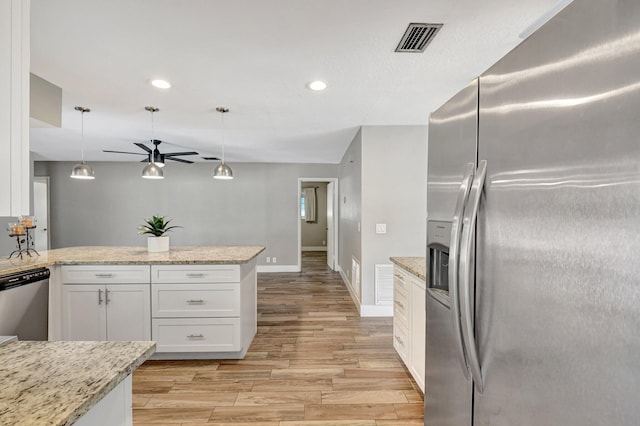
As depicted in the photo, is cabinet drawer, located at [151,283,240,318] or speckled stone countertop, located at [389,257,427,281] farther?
cabinet drawer, located at [151,283,240,318]

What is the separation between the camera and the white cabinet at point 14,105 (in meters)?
0.82

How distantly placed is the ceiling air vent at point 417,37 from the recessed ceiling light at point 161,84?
1922 mm

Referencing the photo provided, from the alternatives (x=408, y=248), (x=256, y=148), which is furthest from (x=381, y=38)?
(x=256, y=148)

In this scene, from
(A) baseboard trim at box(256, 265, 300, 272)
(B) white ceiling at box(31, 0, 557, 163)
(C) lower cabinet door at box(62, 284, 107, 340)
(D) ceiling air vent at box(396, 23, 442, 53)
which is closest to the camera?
(B) white ceiling at box(31, 0, 557, 163)

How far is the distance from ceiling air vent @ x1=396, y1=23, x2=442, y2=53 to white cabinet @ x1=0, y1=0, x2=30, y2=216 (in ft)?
5.85

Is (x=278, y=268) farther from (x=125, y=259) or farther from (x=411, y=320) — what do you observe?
(x=411, y=320)

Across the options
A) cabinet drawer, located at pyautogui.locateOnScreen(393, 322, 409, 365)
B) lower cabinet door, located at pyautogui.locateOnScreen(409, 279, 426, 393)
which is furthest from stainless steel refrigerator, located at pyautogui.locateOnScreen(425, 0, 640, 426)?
cabinet drawer, located at pyautogui.locateOnScreen(393, 322, 409, 365)

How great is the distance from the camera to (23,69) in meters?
0.87

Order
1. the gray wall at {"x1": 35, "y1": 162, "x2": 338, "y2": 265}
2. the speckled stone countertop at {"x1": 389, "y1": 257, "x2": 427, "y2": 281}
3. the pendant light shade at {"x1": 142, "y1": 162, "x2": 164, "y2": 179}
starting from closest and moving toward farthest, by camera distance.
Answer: the speckled stone countertop at {"x1": 389, "y1": 257, "x2": 427, "y2": 281} → the pendant light shade at {"x1": 142, "y1": 162, "x2": 164, "y2": 179} → the gray wall at {"x1": 35, "y1": 162, "x2": 338, "y2": 265}

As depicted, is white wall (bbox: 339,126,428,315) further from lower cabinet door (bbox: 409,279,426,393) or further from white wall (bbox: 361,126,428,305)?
lower cabinet door (bbox: 409,279,426,393)

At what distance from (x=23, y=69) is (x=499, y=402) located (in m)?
1.66

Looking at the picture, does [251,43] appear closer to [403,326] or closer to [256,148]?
[403,326]

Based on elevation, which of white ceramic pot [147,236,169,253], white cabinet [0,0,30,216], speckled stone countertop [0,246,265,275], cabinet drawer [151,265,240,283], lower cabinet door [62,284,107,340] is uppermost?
white cabinet [0,0,30,216]

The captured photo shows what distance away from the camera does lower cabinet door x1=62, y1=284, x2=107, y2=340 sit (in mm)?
2770
